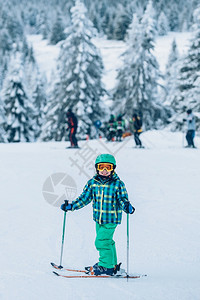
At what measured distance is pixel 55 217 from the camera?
20.5ft

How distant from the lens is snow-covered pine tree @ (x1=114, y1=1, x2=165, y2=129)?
28.2 metres

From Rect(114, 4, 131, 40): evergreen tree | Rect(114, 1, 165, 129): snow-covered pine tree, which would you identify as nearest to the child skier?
Rect(114, 1, 165, 129): snow-covered pine tree

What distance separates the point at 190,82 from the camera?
23828mm

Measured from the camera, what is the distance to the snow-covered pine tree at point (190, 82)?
75.7ft

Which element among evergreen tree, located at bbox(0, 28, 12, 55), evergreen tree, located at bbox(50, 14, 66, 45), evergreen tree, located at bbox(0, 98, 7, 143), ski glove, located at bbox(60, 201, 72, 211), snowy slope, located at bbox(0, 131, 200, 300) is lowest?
snowy slope, located at bbox(0, 131, 200, 300)

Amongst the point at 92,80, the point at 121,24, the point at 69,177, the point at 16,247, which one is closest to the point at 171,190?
the point at 69,177

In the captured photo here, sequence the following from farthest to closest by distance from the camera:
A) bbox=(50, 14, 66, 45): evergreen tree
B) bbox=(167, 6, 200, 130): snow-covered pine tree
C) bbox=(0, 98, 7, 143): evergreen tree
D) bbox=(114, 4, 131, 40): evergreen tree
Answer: bbox=(50, 14, 66, 45): evergreen tree < bbox=(114, 4, 131, 40): evergreen tree < bbox=(0, 98, 7, 143): evergreen tree < bbox=(167, 6, 200, 130): snow-covered pine tree

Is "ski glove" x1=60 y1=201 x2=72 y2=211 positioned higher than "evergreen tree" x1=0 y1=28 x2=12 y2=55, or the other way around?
"evergreen tree" x1=0 y1=28 x2=12 y2=55

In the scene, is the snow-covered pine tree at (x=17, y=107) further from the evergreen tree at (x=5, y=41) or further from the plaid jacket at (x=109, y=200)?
the evergreen tree at (x=5, y=41)

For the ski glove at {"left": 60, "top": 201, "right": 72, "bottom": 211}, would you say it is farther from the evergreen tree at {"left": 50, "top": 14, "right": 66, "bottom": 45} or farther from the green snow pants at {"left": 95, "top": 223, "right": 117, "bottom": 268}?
the evergreen tree at {"left": 50, "top": 14, "right": 66, "bottom": 45}

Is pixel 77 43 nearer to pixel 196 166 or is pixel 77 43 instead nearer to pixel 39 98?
pixel 196 166

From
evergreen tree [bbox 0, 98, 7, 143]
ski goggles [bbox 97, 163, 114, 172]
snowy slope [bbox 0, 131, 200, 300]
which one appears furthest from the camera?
evergreen tree [bbox 0, 98, 7, 143]

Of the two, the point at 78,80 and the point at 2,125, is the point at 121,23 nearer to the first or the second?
the point at 2,125

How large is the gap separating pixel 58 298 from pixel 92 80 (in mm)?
22529
